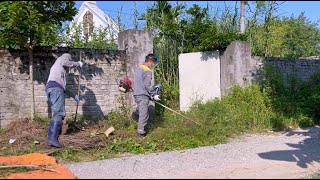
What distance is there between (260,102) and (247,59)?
1567 mm

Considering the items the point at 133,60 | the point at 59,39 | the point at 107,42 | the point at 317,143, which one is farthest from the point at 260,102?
the point at 59,39

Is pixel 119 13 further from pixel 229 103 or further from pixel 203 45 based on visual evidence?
pixel 229 103

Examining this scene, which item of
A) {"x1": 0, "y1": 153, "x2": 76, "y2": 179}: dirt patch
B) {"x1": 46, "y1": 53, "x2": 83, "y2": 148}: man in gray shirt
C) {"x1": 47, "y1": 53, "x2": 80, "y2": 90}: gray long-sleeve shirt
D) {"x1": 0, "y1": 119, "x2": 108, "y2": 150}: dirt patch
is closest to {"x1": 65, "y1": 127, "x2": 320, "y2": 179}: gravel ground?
{"x1": 0, "y1": 153, "x2": 76, "y2": 179}: dirt patch

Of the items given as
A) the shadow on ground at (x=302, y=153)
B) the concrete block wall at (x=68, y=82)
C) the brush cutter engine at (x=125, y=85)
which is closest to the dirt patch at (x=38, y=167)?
the concrete block wall at (x=68, y=82)

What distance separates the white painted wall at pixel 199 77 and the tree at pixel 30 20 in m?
4.30

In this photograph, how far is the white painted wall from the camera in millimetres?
11867

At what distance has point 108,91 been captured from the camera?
10.2 meters

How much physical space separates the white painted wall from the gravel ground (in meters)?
3.30

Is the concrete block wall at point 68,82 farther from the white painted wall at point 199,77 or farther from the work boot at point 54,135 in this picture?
the white painted wall at point 199,77

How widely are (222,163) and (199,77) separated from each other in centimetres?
530

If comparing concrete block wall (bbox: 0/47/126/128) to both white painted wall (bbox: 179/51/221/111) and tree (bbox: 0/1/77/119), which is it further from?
white painted wall (bbox: 179/51/221/111)

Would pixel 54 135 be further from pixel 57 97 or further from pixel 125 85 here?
pixel 125 85

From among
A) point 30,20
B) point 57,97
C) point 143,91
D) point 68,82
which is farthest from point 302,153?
point 30,20

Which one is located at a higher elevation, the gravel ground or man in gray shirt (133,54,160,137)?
man in gray shirt (133,54,160,137)
